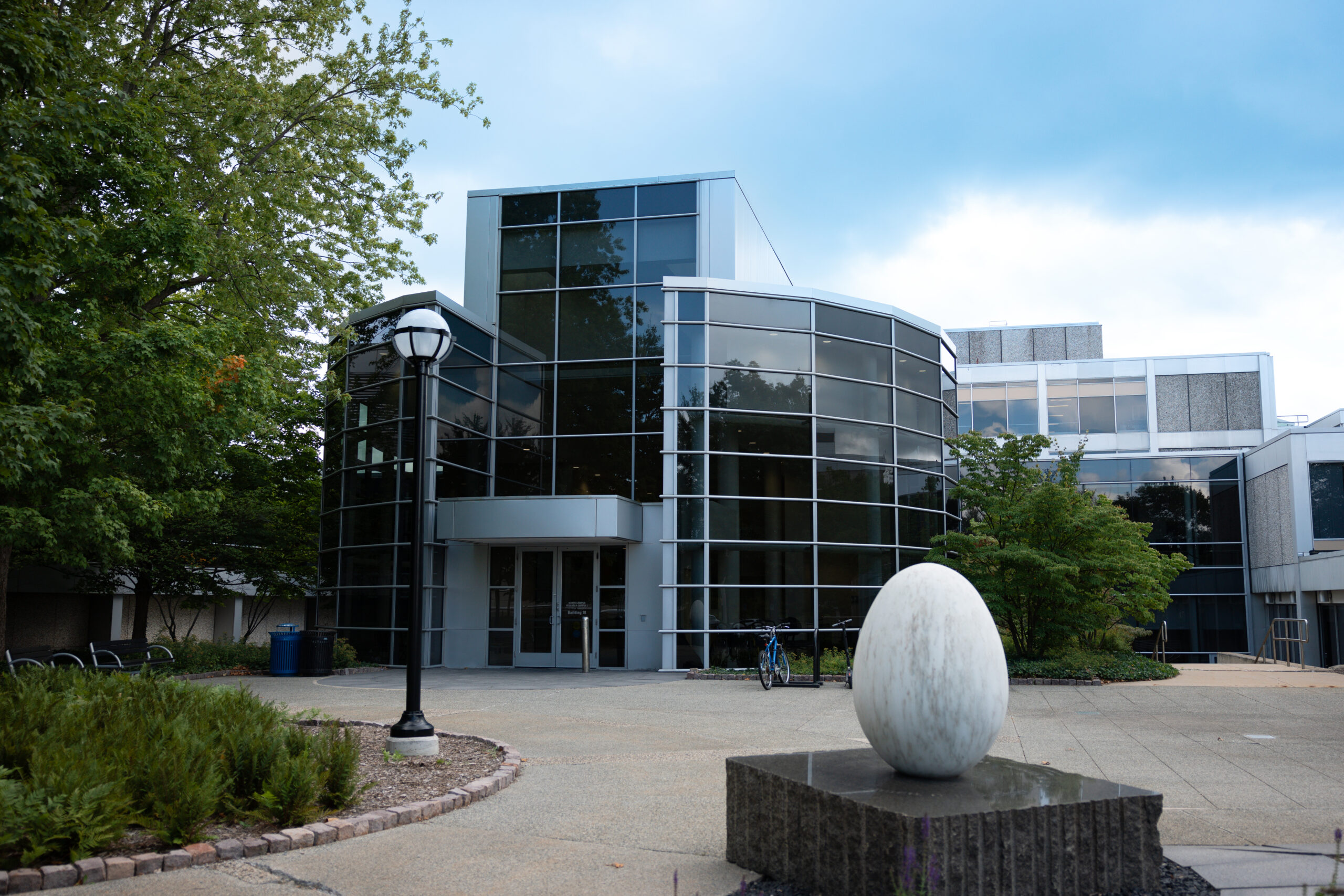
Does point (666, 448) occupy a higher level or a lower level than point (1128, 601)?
higher

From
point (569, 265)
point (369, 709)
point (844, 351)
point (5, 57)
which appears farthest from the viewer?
point (569, 265)

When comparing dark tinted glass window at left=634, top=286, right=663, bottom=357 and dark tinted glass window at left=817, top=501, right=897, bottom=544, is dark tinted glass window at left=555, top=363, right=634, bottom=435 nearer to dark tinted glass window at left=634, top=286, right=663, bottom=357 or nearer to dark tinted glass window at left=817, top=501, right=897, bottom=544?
dark tinted glass window at left=634, top=286, right=663, bottom=357

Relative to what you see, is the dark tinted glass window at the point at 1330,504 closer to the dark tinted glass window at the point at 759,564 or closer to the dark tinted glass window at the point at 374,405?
the dark tinted glass window at the point at 759,564

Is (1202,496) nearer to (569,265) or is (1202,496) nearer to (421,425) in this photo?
(569,265)

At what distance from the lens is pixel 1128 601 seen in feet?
65.9

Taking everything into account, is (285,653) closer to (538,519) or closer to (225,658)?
(225,658)

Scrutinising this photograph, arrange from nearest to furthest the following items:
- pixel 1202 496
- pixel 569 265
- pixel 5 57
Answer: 1. pixel 5 57
2. pixel 569 265
3. pixel 1202 496

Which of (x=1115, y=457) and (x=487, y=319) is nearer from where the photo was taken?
(x=487, y=319)

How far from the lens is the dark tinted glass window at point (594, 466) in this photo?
23.3m

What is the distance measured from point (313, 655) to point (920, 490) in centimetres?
1395

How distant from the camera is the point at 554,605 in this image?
22547 millimetres

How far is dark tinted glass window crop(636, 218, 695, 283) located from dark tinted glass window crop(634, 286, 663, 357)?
288mm

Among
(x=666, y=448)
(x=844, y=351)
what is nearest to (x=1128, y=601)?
(x=844, y=351)

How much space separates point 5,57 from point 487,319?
1428cm
